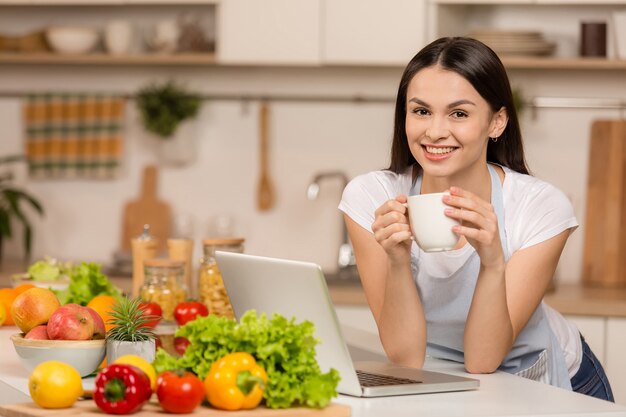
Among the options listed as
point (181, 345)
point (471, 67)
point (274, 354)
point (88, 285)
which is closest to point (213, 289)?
point (88, 285)

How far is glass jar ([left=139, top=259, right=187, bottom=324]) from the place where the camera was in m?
2.47

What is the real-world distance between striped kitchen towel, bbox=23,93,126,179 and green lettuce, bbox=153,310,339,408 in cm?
294

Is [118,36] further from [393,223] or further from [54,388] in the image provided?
[54,388]

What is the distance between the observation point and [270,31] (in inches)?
161

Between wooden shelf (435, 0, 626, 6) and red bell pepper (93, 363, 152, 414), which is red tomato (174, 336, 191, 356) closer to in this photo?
red bell pepper (93, 363, 152, 414)

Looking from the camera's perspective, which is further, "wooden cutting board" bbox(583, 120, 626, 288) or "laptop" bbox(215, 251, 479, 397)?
"wooden cutting board" bbox(583, 120, 626, 288)

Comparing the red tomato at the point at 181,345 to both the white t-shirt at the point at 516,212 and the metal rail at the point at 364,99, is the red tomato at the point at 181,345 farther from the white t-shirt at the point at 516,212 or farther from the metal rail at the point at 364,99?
the metal rail at the point at 364,99

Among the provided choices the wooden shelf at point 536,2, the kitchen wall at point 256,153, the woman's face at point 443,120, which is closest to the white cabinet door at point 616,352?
the kitchen wall at point 256,153

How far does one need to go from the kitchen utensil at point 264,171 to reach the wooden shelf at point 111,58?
308 mm

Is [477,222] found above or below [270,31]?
below

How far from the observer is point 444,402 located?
1756 millimetres

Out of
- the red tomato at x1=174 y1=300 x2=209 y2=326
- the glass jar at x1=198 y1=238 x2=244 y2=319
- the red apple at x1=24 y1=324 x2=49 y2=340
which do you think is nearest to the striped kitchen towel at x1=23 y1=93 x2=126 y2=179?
the glass jar at x1=198 y1=238 x2=244 y2=319

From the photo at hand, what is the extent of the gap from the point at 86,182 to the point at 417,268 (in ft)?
8.47

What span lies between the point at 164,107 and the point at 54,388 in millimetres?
2836
